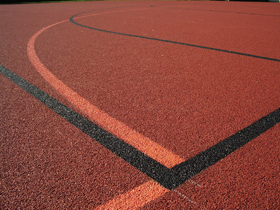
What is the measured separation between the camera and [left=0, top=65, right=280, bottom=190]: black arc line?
173 centimetres

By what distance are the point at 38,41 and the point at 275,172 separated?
5.46 metres

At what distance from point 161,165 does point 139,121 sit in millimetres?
671

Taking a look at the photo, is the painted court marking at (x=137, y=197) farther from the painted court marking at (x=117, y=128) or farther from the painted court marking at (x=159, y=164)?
the painted court marking at (x=117, y=128)

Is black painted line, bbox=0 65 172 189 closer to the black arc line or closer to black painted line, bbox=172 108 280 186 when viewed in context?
the black arc line

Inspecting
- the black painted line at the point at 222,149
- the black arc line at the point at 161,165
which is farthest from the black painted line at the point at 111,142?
the black painted line at the point at 222,149

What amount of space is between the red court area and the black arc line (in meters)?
0.05

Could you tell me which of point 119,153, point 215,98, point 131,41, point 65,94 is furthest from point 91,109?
point 131,41

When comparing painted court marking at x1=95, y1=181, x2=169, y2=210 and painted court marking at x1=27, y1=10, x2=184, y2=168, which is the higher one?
painted court marking at x1=27, y1=10, x2=184, y2=168

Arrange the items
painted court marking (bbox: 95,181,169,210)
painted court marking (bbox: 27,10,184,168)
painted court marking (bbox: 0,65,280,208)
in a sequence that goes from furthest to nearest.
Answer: painted court marking (bbox: 27,10,184,168)
painted court marking (bbox: 0,65,280,208)
painted court marking (bbox: 95,181,169,210)

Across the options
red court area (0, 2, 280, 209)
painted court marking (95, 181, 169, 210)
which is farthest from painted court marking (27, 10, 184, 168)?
painted court marking (95, 181, 169, 210)

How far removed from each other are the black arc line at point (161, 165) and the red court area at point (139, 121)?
0.05 metres

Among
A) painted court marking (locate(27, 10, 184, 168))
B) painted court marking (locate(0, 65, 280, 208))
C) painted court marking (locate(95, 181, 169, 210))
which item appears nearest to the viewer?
painted court marking (locate(95, 181, 169, 210))

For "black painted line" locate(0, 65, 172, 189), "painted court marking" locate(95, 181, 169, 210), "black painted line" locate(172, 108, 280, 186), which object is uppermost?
"black painted line" locate(0, 65, 172, 189)

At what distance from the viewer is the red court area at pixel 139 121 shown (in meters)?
1.61
